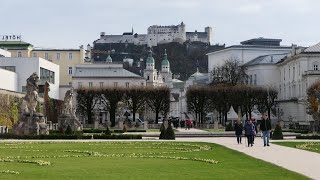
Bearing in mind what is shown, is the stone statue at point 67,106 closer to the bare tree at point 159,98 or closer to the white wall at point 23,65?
the white wall at point 23,65

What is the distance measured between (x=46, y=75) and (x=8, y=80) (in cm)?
1528

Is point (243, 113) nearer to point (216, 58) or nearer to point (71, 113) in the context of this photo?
point (71, 113)

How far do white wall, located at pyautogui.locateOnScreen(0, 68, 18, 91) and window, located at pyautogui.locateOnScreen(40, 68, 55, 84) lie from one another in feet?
24.0

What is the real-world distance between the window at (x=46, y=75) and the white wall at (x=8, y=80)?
24.0ft

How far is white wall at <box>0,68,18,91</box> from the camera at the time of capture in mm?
84438

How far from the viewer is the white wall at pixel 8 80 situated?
277 feet

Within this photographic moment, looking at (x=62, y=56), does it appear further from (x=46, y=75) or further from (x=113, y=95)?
(x=113, y=95)

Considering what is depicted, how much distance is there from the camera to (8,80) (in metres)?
88.0

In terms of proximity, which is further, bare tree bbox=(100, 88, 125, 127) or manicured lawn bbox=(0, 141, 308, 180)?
bare tree bbox=(100, 88, 125, 127)

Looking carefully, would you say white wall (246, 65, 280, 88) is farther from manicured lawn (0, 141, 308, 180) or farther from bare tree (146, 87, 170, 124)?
manicured lawn (0, 141, 308, 180)

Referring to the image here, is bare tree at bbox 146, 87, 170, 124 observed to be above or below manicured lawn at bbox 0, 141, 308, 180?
above

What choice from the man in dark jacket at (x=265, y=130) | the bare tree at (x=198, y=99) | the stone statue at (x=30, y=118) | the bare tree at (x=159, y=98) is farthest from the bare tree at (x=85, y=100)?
the man in dark jacket at (x=265, y=130)

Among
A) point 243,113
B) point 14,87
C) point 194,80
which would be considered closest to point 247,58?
point 194,80

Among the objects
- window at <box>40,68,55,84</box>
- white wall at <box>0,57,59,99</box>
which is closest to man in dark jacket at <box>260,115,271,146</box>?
white wall at <box>0,57,59,99</box>
